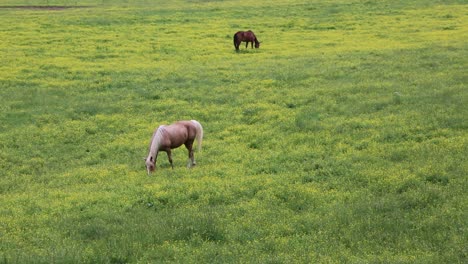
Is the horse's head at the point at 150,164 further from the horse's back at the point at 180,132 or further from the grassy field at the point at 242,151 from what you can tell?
the horse's back at the point at 180,132

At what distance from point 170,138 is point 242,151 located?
271 cm

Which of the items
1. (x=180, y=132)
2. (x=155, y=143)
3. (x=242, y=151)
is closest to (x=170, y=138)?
(x=180, y=132)

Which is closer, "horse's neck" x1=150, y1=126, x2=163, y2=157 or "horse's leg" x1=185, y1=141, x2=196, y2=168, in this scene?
"horse's neck" x1=150, y1=126, x2=163, y2=157

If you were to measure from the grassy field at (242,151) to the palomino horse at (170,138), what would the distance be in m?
0.45

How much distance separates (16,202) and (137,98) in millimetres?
12046

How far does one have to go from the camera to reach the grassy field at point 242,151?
10.0 meters

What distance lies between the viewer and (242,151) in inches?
665

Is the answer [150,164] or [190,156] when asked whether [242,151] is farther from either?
[150,164]

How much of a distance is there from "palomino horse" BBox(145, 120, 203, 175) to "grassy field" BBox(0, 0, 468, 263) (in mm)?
452

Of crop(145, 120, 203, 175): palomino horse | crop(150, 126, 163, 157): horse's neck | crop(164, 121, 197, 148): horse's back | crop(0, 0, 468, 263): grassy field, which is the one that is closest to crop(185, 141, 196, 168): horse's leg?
crop(145, 120, 203, 175): palomino horse

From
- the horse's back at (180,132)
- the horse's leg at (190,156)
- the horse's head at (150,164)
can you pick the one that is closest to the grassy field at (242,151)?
the horse's head at (150,164)

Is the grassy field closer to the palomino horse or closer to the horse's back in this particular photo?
the palomino horse

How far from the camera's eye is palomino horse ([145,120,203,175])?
14875 millimetres

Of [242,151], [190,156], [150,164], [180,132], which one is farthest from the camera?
[242,151]
